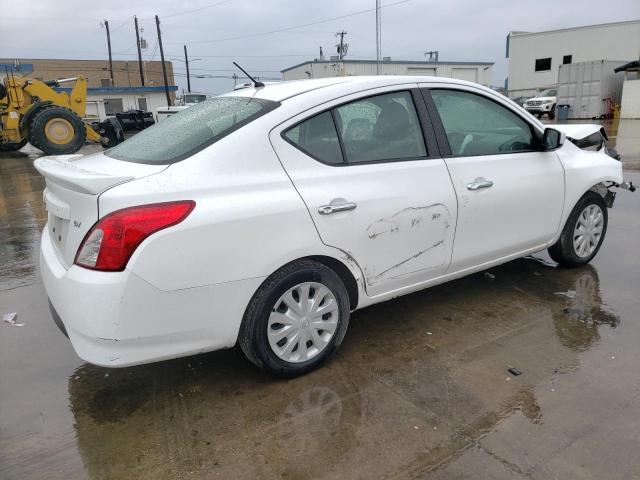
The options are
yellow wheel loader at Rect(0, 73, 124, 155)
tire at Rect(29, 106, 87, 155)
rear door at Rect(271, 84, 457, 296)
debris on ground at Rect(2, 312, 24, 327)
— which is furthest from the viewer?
yellow wheel loader at Rect(0, 73, 124, 155)

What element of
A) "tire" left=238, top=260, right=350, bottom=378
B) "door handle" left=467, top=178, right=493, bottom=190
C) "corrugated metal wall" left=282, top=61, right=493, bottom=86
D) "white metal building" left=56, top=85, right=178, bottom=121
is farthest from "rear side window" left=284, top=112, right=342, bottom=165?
"white metal building" left=56, top=85, right=178, bottom=121

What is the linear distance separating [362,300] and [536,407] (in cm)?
106

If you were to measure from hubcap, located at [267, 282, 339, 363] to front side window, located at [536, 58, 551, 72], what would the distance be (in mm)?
42833

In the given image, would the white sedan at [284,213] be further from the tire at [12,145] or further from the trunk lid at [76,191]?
the tire at [12,145]

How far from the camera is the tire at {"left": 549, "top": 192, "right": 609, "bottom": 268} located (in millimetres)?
4203

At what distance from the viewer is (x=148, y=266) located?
7.56 ft

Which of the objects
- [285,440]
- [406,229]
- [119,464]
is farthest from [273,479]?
[406,229]

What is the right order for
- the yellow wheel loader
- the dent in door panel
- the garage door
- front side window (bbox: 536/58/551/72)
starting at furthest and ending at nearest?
the garage door < front side window (bbox: 536/58/551/72) < the yellow wheel loader < the dent in door panel

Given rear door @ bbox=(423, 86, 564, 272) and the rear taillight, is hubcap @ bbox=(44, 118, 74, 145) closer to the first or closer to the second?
A: rear door @ bbox=(423, 86, 564, 272)

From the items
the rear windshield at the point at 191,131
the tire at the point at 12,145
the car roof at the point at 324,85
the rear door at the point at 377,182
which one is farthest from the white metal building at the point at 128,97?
the rear door at the point at 377,182

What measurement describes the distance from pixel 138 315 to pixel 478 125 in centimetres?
255

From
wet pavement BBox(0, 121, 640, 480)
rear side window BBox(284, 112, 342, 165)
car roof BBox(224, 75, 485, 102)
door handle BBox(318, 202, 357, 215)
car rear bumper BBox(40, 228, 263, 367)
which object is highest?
car roof BBox(224, 75, 485, 102)

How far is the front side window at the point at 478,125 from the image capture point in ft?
11.2

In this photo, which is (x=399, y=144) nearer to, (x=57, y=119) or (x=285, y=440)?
(x=285, y=440)
